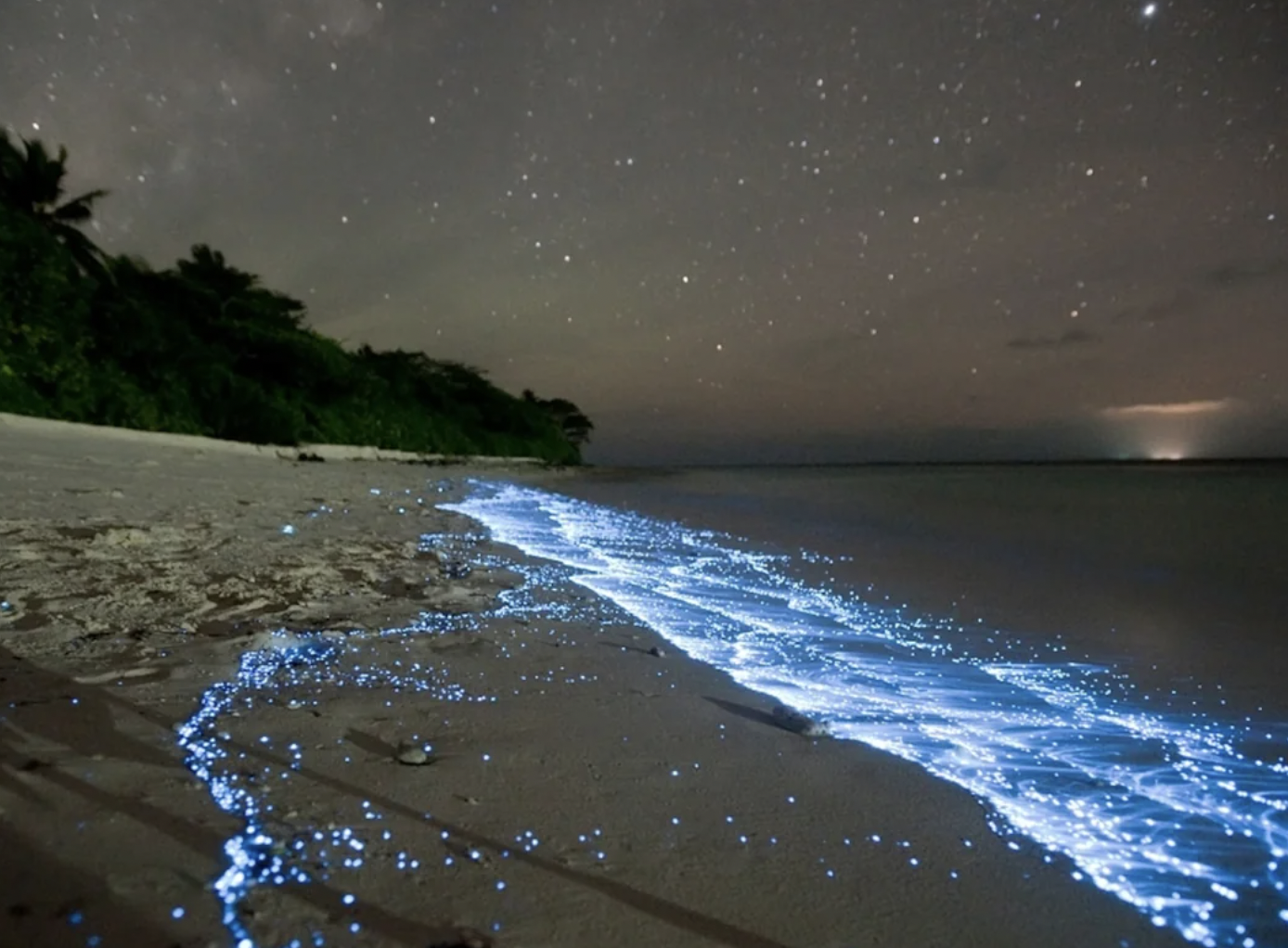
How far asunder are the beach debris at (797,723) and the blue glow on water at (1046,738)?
93 millimetres

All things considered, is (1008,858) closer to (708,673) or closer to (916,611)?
(708,673)

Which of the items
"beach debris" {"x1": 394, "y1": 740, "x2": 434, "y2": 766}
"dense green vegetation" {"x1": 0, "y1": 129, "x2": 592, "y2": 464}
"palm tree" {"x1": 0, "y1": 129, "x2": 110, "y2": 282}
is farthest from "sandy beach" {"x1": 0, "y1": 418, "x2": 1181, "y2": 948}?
"palm tree" {"x1": 0, "y1": 129, "x2": 110, "y2": 282}

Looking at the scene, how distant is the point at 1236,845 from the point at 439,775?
1933mm

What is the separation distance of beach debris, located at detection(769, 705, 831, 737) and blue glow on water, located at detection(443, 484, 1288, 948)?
93mm

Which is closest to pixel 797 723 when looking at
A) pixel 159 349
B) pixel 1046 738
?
pixel 1046 738

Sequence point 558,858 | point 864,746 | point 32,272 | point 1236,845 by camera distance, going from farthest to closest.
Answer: point 32,272 → point 864,746 → point 1236,845 → point 558,858

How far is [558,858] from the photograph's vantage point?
150 centimetres

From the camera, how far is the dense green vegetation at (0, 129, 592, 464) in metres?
13.9

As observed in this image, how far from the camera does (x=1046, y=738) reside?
2428mm

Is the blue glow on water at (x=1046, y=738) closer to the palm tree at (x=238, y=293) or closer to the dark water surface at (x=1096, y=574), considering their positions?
the dark water surface at (x=1096, y=574)

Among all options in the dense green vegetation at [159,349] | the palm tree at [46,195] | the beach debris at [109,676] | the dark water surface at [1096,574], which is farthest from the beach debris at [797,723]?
the palm tree at [46,195]

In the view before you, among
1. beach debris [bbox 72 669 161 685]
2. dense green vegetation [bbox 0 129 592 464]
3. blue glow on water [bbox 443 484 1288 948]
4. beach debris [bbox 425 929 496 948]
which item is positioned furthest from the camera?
dense green vegetation [bbox 0 129 592 464]

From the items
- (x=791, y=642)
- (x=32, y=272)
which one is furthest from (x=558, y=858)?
(x=32, y=272)

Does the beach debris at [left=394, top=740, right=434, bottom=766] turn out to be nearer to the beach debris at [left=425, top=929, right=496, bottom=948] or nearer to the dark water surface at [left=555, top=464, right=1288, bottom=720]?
the beach debris at [left=425, top=929, right=496, bottom=948]
